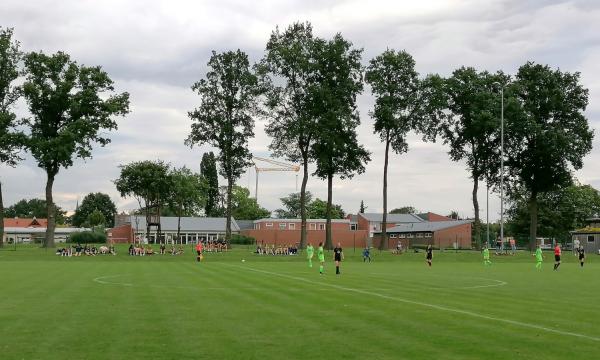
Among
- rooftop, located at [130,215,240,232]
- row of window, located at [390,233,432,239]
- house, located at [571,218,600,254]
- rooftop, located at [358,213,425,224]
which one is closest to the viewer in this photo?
house, located at [571,218,600,254]

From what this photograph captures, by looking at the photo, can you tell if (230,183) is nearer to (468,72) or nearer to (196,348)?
(468,72)

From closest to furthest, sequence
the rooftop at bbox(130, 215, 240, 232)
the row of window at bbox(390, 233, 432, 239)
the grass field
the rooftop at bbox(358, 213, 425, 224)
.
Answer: the grass field
the row of window at bbox(390, 233, 432, 239)
the rooftop at bbox(130, 215, 240, 232)
the rooftop at bbox(358, 213, 425, 224)

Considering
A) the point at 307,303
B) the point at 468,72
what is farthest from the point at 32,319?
the point at 468,72

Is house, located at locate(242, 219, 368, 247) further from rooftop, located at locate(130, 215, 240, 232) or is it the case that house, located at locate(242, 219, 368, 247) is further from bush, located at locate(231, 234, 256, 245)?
rooftop, located at locate(130, 215, 240, 232)

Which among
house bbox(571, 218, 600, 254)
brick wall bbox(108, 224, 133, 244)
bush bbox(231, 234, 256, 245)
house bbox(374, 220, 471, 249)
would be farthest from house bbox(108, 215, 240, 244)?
house bbox(571, 218, 600, 254)

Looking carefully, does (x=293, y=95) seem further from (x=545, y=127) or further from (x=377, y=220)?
(x=377, y=220)

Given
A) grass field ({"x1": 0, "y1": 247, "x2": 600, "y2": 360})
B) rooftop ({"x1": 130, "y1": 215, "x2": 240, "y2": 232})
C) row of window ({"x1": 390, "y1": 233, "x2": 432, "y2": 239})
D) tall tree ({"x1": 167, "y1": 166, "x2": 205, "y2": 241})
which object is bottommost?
grass field ({"x1": 0, "y1": 247, "x2": 600, "y2": 360})

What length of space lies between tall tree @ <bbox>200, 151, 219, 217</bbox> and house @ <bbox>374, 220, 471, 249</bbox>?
4520 cm

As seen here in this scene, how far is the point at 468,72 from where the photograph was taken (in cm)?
8119

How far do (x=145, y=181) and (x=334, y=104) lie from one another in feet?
150

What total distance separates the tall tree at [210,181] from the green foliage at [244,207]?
539 centimetres

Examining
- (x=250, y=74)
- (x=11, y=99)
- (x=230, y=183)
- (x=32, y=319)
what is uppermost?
(x=250, y=74)

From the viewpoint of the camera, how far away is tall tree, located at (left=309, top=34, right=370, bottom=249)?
7369 cm

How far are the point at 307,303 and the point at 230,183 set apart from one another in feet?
197
